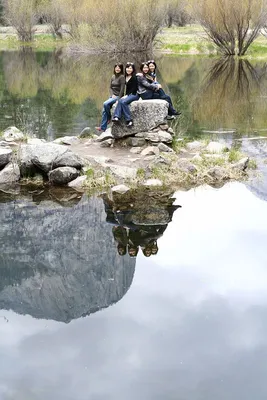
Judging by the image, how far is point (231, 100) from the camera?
2342 cm

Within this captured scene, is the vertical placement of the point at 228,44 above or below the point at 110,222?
below

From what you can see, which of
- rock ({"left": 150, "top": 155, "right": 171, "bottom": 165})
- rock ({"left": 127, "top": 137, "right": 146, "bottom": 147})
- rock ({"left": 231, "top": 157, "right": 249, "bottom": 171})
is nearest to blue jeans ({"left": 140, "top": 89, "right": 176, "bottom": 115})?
rock ({"left": 127, "top": 137, "right": 146, "bottom": 147})

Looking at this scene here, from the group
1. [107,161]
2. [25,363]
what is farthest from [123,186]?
[25,363]

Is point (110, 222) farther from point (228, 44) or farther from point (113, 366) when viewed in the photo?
point (228, 44)

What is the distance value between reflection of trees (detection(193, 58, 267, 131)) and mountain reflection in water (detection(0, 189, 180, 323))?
27.9 feet

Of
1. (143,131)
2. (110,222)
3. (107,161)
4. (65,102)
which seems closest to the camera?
(110,222)

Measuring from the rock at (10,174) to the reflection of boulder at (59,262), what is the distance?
3.55 feet

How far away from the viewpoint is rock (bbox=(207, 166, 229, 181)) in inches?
475

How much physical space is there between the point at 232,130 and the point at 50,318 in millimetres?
11583

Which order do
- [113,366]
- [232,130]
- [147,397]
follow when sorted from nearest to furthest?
[147,397]
[113,366]
[232,130]

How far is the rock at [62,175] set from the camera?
11.6 meters

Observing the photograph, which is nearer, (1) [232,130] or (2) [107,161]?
(2) [107,161]

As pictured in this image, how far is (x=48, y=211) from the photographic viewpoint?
34.1 ft

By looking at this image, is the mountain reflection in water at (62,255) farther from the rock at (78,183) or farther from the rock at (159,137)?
the rock at (159,137)
